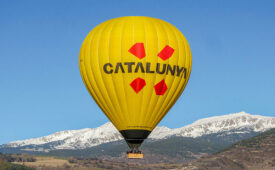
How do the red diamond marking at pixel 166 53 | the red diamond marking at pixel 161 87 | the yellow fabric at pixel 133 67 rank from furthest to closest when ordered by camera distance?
the red diamond marking at pixel 161 87 → the red diamond marking at pixel 166 53 → the yellow fabric at pixel 133 67

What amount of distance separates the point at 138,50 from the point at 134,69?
2.14m

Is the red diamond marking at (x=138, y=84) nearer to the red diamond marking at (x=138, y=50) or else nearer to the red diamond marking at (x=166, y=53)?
the red diamond marking at (x=138, y=50)

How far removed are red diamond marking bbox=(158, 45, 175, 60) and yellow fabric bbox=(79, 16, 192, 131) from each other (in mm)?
341

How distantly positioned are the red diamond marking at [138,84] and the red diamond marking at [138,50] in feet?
8.42

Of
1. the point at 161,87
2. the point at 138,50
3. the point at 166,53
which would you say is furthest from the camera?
the point at 161,87

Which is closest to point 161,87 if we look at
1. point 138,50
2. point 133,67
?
point 133,67

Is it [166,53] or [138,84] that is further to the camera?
[166,53]

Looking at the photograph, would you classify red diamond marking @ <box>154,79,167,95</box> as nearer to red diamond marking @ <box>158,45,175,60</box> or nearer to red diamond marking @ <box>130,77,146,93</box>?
red diamond marking @ <box>130,77,146,93</box>

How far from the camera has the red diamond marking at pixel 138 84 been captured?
61219 mm

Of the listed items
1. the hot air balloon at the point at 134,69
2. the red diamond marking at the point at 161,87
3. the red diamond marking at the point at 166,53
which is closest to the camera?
the hot air balloon at the point at 134,69

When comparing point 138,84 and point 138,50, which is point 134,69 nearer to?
point 138,84

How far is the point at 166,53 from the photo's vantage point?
205 feet

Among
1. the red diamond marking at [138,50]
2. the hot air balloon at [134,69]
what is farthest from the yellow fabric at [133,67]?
the red diamond marking at [138,50]

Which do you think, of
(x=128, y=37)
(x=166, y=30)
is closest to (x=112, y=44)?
(x=128, y=37)
